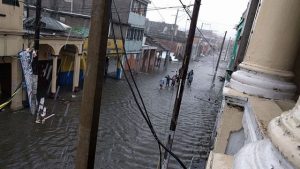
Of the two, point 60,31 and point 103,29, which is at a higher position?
point 103,29

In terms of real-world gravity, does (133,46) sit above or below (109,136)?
above

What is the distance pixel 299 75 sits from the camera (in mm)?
4562

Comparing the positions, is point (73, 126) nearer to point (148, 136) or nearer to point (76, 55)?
point (148, 136)

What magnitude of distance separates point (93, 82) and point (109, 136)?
1090cm

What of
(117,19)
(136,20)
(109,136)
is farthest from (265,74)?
(136,20)

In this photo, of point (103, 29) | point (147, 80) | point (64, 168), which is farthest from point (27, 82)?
point (147, 80)

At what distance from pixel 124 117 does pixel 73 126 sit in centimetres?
357

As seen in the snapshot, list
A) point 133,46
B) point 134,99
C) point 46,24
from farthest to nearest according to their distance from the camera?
point 133,46 < point 46,24 < point 134,99

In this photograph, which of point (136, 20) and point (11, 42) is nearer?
point (11, 42)

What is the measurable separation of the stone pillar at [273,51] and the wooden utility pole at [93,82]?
192 cm

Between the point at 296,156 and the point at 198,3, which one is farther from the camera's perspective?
the point at 198,3

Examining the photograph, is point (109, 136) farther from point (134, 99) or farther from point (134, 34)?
point (134, 34)

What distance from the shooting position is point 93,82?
3.62 metres

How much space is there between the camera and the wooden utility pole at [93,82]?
11.4ft
